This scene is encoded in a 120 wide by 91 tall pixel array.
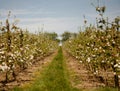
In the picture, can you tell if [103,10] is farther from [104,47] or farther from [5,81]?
[5,81]

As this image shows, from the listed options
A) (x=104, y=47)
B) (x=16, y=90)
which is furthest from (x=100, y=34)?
(x=16, y=90)

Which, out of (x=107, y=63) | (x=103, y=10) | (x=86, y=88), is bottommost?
(x=86, y=88)

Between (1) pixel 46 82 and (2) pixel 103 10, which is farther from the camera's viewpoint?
(1) pixel 46 82

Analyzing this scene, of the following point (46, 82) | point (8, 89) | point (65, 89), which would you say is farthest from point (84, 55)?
point (8, 89)

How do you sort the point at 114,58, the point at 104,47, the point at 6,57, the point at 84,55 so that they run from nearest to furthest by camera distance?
the point at 114,58, the point at 104,47, the point at 6,57, the point at 84,55

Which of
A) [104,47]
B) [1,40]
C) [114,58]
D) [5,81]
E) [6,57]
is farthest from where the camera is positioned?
[1,40]

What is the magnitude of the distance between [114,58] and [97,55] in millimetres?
1676

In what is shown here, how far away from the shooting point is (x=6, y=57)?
13.3 m

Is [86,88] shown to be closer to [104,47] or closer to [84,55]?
[104,47]

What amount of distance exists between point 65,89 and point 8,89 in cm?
282

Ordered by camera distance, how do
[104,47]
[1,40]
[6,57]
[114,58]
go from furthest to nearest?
[1,40], [6,57], [104,47], [114,58]

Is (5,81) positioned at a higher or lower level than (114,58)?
lower

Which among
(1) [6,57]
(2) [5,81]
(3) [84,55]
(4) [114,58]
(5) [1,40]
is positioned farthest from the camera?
(3) [84,55]

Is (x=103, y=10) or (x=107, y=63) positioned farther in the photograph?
(x=103, y=10)
